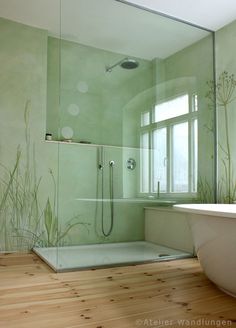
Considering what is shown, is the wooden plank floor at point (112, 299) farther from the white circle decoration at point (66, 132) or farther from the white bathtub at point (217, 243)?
the white circle decoration at point (66, 132)

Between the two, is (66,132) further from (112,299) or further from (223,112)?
(112,299)

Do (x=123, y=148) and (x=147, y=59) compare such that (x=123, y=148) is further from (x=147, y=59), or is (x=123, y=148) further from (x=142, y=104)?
(x=147, y=59)

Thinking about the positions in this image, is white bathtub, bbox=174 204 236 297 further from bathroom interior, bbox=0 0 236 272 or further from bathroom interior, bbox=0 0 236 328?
bathroom interior, bbox=0 0 236 272

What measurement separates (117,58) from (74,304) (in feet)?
8.89

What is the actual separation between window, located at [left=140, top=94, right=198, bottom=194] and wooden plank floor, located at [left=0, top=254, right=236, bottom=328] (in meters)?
1.06

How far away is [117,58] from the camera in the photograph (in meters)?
3.59

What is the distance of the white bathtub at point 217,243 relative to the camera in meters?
1.88

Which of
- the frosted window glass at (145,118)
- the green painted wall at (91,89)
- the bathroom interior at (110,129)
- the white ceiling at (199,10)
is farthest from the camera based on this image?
the frosted window glass at (145,118)

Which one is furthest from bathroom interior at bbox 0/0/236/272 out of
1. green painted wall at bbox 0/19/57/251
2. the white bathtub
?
the white bathtub

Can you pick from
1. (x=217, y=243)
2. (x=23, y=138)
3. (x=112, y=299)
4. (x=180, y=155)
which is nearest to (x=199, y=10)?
(x=180, y=155)

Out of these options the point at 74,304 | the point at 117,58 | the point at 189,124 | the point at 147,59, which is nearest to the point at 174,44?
the point at 147,59

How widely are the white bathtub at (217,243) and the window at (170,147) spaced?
1.26 meters

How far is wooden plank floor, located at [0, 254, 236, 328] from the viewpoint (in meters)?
1.61

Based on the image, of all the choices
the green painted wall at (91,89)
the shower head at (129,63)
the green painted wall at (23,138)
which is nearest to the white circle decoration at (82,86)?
the green painted wall at (91,89)
